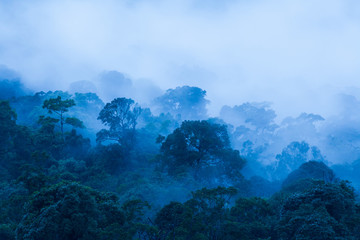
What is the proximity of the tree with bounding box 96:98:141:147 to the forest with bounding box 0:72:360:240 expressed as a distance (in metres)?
0.14

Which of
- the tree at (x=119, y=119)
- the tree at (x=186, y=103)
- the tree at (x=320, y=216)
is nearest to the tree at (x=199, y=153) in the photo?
the tree at (x=119, y=119)

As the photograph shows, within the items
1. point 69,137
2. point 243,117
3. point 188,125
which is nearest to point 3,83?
point 69,137

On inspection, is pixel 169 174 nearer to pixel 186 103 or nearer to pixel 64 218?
pixel 64 218

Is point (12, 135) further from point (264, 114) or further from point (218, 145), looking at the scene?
point (264, 114)

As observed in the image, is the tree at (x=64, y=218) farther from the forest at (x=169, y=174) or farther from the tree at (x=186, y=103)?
the tree at (x=186, y=103)

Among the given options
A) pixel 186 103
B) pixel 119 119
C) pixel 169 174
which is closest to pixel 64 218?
pixel 169 174

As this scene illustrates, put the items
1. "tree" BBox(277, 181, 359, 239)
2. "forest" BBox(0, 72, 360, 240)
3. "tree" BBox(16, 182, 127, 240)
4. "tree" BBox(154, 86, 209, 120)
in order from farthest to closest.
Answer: "tree" BBox(154, 86, 209, 120) → "forest" BBox(0, 72, 360, 240) → "tree" BBox(277, 181, 359, 239) → "tree" BBox(16, 182, 127, 240)

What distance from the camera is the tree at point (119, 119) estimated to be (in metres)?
34.1

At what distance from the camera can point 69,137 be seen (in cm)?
3234

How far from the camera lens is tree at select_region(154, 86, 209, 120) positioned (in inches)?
2537

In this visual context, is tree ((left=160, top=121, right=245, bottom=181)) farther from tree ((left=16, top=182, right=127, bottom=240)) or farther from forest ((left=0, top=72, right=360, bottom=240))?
tree ((left=16, top=182, right=127, bottom=240))

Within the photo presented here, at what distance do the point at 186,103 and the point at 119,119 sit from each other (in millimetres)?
31454

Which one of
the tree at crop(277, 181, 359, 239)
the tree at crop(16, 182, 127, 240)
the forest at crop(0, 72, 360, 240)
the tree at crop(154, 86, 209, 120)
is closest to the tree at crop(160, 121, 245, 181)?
the forest at crop(0, 72, 360, 240)

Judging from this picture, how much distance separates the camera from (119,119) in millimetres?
34781
